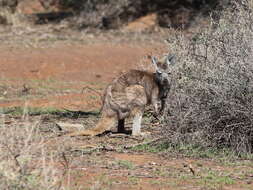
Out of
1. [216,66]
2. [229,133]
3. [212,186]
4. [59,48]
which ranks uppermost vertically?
[59,48]

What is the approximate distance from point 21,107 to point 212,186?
6.54m

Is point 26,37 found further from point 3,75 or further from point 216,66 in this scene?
point 216,66

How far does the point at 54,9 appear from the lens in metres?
27.6

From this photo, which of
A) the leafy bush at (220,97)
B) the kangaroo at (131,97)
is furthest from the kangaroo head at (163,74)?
the leafy bush at (220,97)

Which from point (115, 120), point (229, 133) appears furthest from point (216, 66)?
point (115, 120)

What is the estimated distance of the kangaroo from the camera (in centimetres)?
1013

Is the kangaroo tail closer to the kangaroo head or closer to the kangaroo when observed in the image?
the kangaroo

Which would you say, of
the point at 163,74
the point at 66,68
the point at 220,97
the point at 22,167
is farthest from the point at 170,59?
the point at 66,68

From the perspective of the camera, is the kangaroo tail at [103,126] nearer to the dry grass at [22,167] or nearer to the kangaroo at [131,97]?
the kangaroo at [131,97]

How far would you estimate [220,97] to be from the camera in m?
8.99

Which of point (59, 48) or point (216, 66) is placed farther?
point (59, 48)

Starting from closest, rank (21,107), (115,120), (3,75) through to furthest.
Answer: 1. (115,120)
2. (21,107)
3. (3,75)

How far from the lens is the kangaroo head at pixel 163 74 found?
420 inches

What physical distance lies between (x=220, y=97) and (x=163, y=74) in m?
1.88
